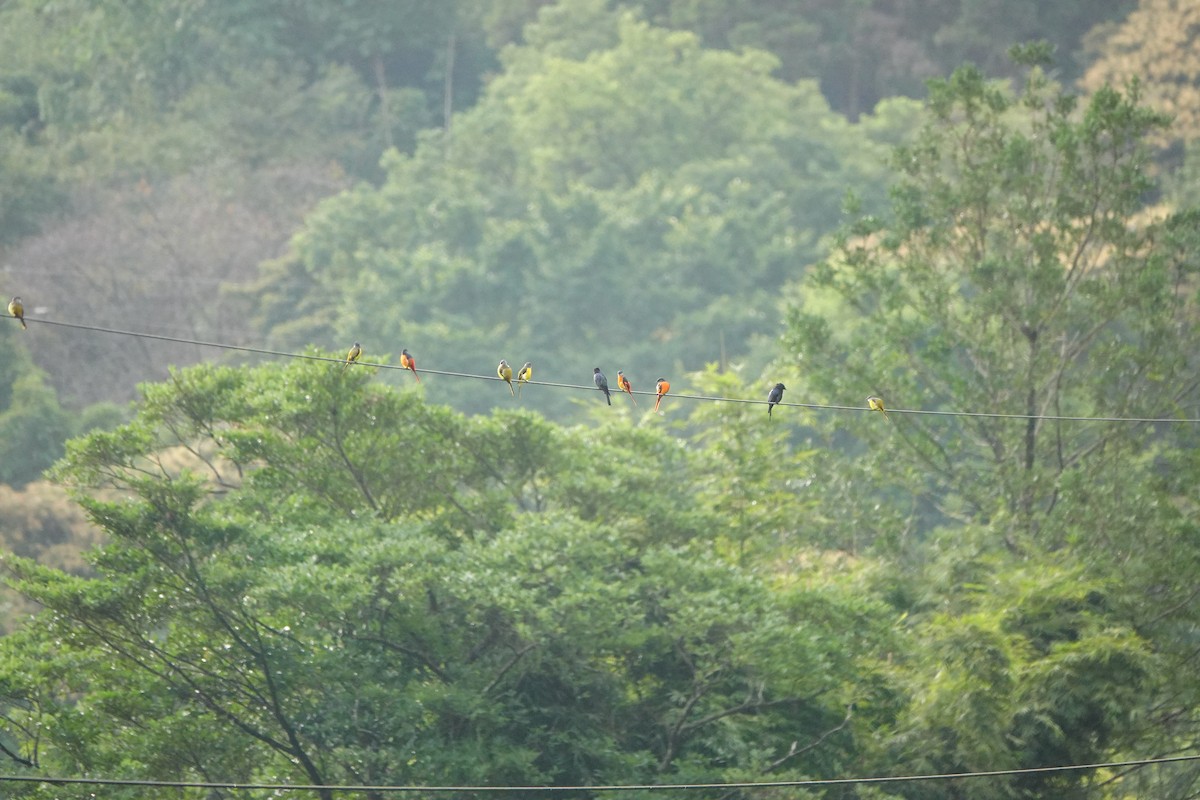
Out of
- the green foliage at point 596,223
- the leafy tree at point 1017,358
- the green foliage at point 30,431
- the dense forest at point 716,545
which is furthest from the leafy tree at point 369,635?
the green foliage at point 596,223

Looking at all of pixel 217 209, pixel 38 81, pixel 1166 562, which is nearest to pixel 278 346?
pixel 217 209

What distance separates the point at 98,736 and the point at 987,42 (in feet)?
131

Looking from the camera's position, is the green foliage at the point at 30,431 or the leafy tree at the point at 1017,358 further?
→ the green foliage at the point at 30,431

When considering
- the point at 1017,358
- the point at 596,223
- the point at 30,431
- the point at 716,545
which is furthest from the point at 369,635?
the point at 596,223

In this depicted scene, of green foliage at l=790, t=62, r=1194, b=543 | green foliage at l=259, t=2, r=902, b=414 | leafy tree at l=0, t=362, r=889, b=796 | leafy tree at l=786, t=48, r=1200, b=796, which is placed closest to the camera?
leafy tree at l=0, t=362, r=889, b=796

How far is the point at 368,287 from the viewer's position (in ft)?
127

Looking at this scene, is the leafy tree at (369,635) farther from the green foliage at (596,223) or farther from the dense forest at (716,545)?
the green foliage at (596,223)

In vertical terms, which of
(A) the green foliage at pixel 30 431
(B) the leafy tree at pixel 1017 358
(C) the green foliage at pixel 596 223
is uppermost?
(B) the leafy tree at pixel 1017 358

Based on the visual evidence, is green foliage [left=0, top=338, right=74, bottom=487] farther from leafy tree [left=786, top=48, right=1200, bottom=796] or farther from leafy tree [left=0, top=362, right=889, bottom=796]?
leafy tree [left=786, top=48, right=1200, bottom=796]

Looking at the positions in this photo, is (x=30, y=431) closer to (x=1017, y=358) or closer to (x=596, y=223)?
(x=596, y=223)

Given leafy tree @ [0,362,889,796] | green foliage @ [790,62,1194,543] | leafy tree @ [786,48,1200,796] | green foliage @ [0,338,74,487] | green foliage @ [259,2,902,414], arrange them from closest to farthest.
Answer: leafy tree @ [0,362,889,796], leafy tree @ [786,48,1200,796], green foliage @ [790,62,1194,543], green foliage @ [0,338,74,487], green foliage @ [259,2,902,414]

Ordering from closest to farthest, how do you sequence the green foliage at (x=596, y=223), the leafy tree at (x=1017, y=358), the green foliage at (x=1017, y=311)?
the leafy tree at (x=1017, y=358)
the green foliage at (x=1017, y=311)
the green foliage at (x=596, y=223)

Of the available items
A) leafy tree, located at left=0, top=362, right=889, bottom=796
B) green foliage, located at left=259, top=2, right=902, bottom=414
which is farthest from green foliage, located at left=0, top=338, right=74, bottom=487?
leafy tree, located at left=0, top=362, right=889, bottom=796

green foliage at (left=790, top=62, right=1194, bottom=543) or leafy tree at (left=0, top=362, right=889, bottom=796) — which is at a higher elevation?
green foliage at (left=790, top=62, right=1194, bottom=543)
